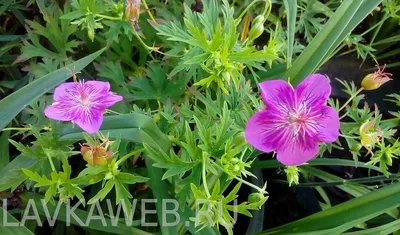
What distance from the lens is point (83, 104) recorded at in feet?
2.28

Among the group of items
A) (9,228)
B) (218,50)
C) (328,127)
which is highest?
(218,50)

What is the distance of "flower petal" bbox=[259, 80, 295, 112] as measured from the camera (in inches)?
25.6

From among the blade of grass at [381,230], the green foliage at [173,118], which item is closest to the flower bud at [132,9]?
the green foliage at [173,118]

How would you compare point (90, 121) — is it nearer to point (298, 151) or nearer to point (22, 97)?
point (22, 97)

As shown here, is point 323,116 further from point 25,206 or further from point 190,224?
point 25,206

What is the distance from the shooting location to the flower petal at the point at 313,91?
65cm

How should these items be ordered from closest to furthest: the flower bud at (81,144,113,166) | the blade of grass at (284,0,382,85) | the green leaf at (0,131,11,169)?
1. the flower bud at (81,144,113,166)
2. the blade of grass at (284,0,382,85)
3. the green leaf at (0,131,11,169)

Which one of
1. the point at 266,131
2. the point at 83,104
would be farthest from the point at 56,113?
the point at 266,131

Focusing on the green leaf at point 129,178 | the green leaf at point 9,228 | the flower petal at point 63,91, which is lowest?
the green leaf at point 9,228

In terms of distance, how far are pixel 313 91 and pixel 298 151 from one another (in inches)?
3.0

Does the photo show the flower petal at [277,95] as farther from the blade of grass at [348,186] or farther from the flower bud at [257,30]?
the blade of grass at [348,186]

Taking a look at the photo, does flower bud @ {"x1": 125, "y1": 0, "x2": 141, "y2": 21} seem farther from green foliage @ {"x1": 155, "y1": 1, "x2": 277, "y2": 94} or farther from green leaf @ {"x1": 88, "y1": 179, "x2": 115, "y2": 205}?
green leaf @ {"x1": 88, "y1": 179, "x2": 115, "y2": 205}

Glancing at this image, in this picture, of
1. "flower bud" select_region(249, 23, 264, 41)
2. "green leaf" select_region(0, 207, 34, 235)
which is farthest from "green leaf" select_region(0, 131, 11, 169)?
"flower bud" select_region(249, 23, 264, 41)

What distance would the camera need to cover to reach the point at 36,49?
90cm
